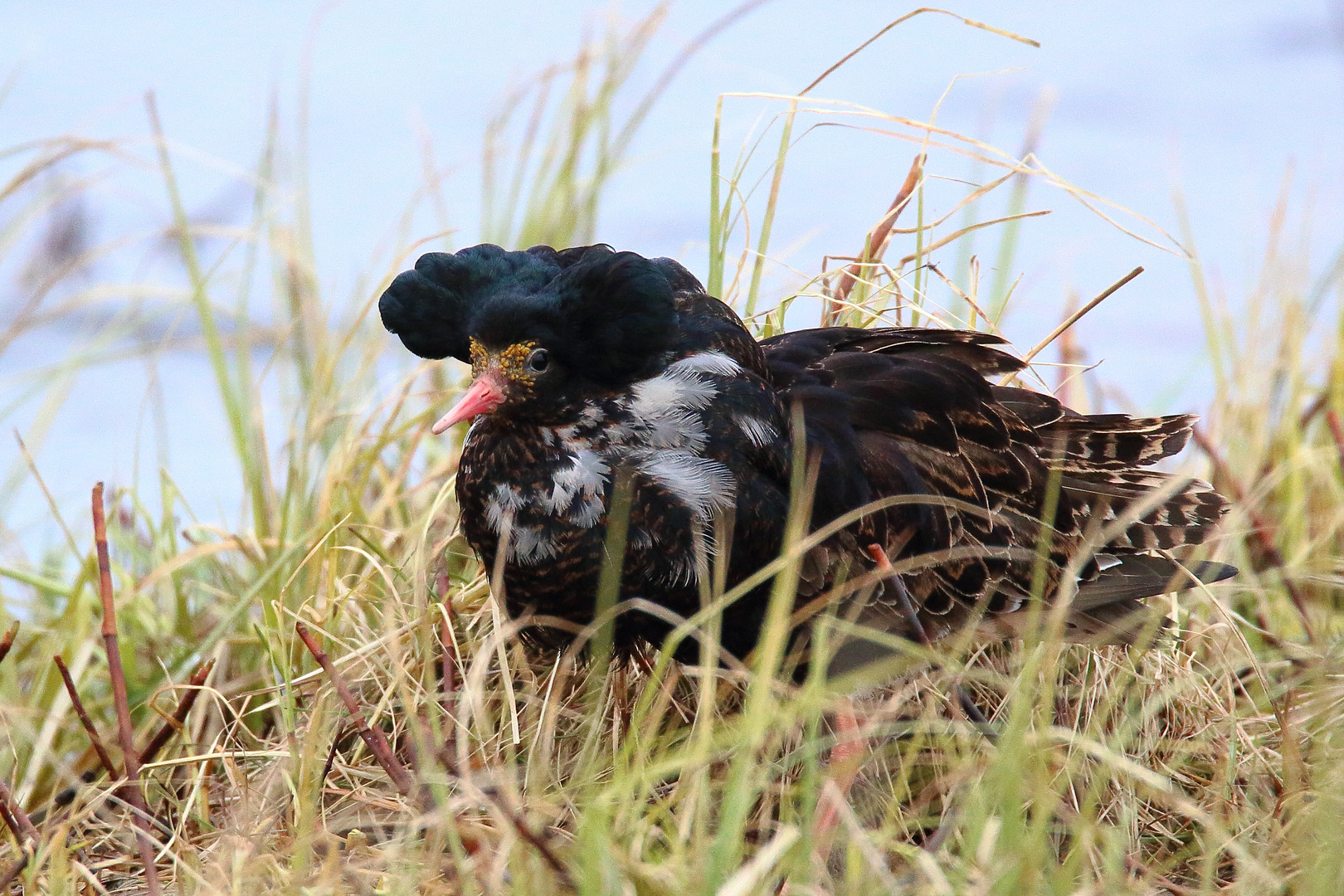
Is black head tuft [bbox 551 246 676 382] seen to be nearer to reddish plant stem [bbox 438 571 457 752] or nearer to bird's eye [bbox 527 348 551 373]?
bird's eye [bbox 527 348 551 373]

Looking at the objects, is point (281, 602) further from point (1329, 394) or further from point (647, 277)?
point (1329, 394)

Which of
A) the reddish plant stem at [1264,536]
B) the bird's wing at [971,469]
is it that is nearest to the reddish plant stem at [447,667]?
the bird's wing at [971,469]

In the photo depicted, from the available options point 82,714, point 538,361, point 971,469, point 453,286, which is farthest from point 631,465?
point 82,714

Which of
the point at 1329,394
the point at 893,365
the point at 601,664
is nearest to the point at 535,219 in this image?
the point at 893,365

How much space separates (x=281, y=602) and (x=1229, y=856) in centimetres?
181

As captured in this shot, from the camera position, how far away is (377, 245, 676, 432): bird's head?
2.53 metres

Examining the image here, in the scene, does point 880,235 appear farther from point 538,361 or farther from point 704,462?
point 538,361

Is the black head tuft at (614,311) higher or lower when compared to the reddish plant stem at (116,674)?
higher

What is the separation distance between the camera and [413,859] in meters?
2.14

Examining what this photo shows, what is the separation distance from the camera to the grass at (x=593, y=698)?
208cm

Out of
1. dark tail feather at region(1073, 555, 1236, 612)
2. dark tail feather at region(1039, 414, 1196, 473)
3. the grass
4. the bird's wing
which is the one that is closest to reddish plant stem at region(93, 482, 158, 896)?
the grass

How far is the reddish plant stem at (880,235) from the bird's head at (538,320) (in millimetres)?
864

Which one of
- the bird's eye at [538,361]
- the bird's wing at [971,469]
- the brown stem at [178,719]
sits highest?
the bird's eye at [538,361]

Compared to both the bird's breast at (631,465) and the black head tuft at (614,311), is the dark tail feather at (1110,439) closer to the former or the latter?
the bird's breast at (631,465)
